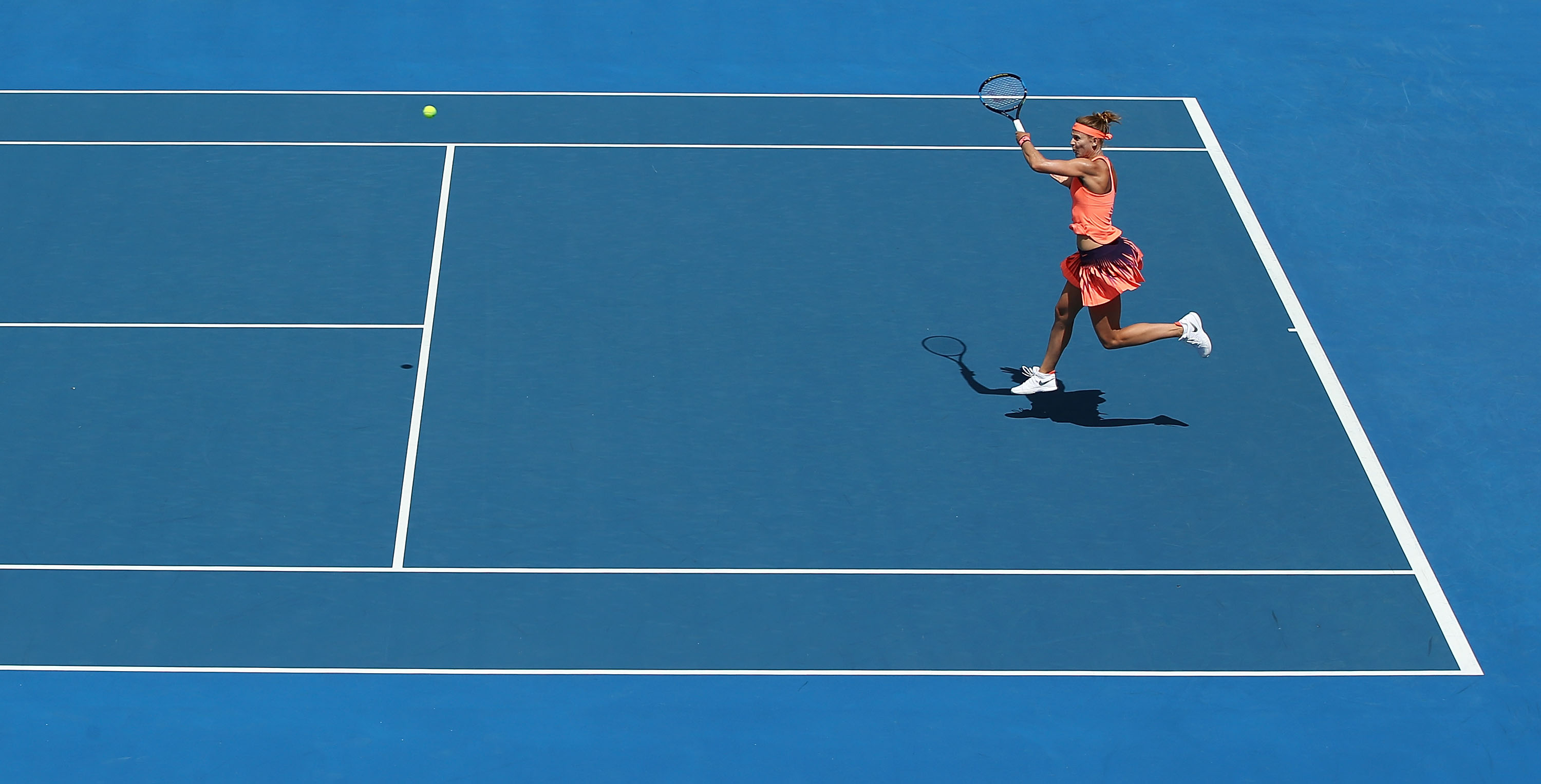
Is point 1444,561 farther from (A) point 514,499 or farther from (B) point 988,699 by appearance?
(A) point 514,499

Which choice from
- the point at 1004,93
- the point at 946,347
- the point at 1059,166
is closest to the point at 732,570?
the point at 946,347

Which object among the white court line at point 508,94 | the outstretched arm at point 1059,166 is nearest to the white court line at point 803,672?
the outstretched arm at point 1059,166

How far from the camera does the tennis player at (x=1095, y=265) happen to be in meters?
9.46

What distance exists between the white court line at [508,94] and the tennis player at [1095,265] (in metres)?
3.89

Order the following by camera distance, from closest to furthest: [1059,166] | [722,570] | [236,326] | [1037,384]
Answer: [722,570] → [1059,166] → [1037,384] → [236,326]

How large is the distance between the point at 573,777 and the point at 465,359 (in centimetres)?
350

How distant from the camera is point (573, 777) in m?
7.72

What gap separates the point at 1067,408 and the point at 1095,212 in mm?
1259

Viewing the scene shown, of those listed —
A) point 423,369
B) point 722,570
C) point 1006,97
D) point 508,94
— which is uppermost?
point 508,94

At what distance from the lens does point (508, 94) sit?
13.4 metres

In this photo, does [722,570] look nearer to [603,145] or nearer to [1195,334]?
[1195,334]

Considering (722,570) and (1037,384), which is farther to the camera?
(1037,384)

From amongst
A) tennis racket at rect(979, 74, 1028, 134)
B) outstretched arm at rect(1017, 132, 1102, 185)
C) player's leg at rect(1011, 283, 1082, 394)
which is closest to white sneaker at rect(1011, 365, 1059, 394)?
player's leg at rect(1011, 283, 1082, 394)

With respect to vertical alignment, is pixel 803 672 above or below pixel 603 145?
below
